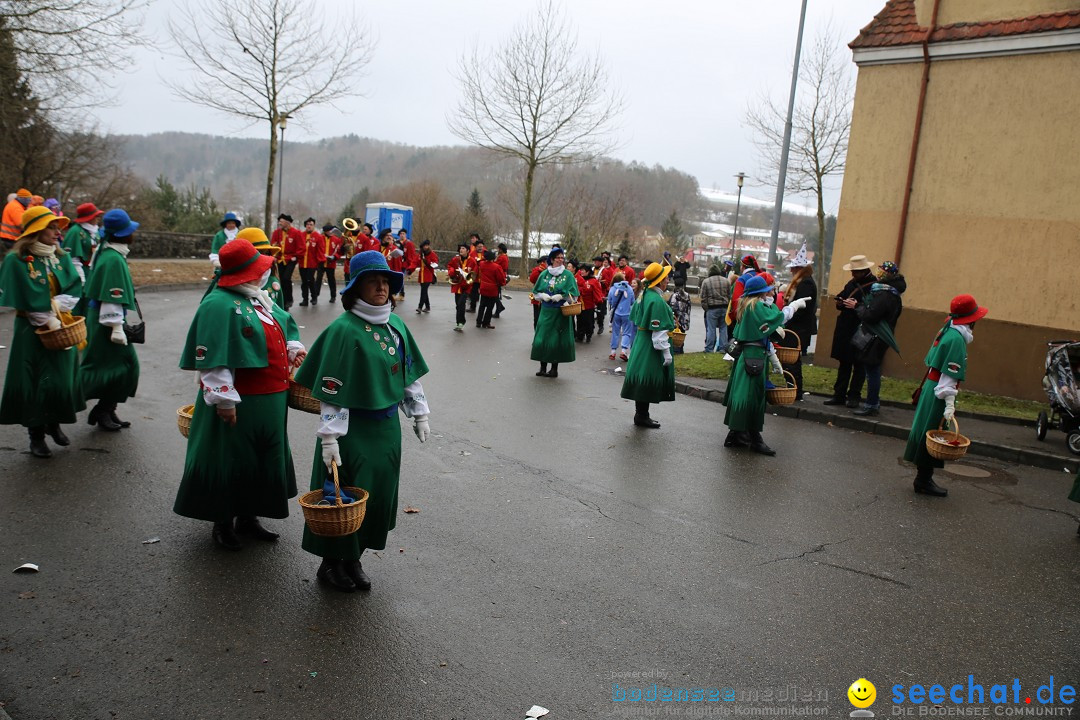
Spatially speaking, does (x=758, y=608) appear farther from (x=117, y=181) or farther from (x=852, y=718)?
(x=117, y=181)

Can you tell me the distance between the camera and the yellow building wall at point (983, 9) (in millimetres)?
12281

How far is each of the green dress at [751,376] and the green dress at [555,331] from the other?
14.7 ft

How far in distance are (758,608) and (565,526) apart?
1.70m

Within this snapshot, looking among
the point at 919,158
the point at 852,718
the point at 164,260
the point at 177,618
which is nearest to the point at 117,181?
the point at 164,260

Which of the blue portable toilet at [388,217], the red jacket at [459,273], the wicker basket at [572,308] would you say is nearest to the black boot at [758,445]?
the wicker basket at [572,308]

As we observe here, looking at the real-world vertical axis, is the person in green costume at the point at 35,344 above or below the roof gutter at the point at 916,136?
below

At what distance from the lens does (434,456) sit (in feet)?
25.5

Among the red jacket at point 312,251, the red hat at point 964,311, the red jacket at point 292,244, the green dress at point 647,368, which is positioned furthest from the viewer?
the red jacket at point 312,251

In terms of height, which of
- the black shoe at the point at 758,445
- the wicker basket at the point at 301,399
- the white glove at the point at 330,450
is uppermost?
the wicker basket at the point at 301,399

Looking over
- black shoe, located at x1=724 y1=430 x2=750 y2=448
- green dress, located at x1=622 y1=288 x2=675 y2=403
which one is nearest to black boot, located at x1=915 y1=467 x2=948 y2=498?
black shoe, located at x1=724 y1=430 x2=750 y2=448

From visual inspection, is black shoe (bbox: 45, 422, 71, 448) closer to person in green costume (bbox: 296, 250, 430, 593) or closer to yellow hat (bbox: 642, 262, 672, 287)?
person in green costume (bbox: 296, 250, 430, 593)

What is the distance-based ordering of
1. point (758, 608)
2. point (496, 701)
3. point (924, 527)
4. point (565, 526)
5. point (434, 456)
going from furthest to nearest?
point (434, 456) → point (924, 527) → point (565, 526) → point (758, 608) → point (496, 701)

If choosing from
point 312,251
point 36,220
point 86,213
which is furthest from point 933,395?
point 312,251

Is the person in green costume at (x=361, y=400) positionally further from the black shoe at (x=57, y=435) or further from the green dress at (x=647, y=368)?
the green dress at (x=647, y=368)
